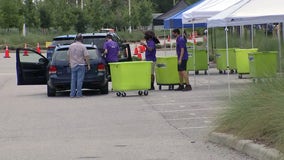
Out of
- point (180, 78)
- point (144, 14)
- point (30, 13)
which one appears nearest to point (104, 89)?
point (180, 78)

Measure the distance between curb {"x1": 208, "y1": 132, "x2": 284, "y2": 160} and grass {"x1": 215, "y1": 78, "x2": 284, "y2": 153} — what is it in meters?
0.11

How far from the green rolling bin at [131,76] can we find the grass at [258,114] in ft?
23.5

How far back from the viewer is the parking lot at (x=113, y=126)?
995 cm

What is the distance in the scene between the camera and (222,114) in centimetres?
1077

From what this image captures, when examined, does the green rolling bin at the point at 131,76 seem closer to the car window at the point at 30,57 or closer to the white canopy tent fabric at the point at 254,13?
the car window at the point at 30,57

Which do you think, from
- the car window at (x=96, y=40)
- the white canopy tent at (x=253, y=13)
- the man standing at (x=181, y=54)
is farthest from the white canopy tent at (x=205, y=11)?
the car window at (x=96, y=40)

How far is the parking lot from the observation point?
995 centimetres

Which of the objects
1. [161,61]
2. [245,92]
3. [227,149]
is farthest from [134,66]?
[227,149]

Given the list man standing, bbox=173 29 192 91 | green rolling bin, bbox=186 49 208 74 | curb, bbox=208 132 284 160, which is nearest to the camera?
curb, bbox=208 132 284 160

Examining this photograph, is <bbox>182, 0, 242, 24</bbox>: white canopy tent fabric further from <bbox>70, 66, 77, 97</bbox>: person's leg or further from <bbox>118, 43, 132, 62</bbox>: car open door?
<bbox>70, 66, 77, 97</bbox>: person's leg

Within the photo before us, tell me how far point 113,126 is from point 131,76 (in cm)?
546

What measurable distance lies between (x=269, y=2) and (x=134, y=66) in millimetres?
4526

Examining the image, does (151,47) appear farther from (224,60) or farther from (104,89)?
(224,60)

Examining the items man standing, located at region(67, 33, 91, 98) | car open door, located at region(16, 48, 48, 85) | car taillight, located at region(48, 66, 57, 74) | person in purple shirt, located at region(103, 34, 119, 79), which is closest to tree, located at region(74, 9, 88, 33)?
person in purple shirt, located at region(103, 34, 119, 79)
